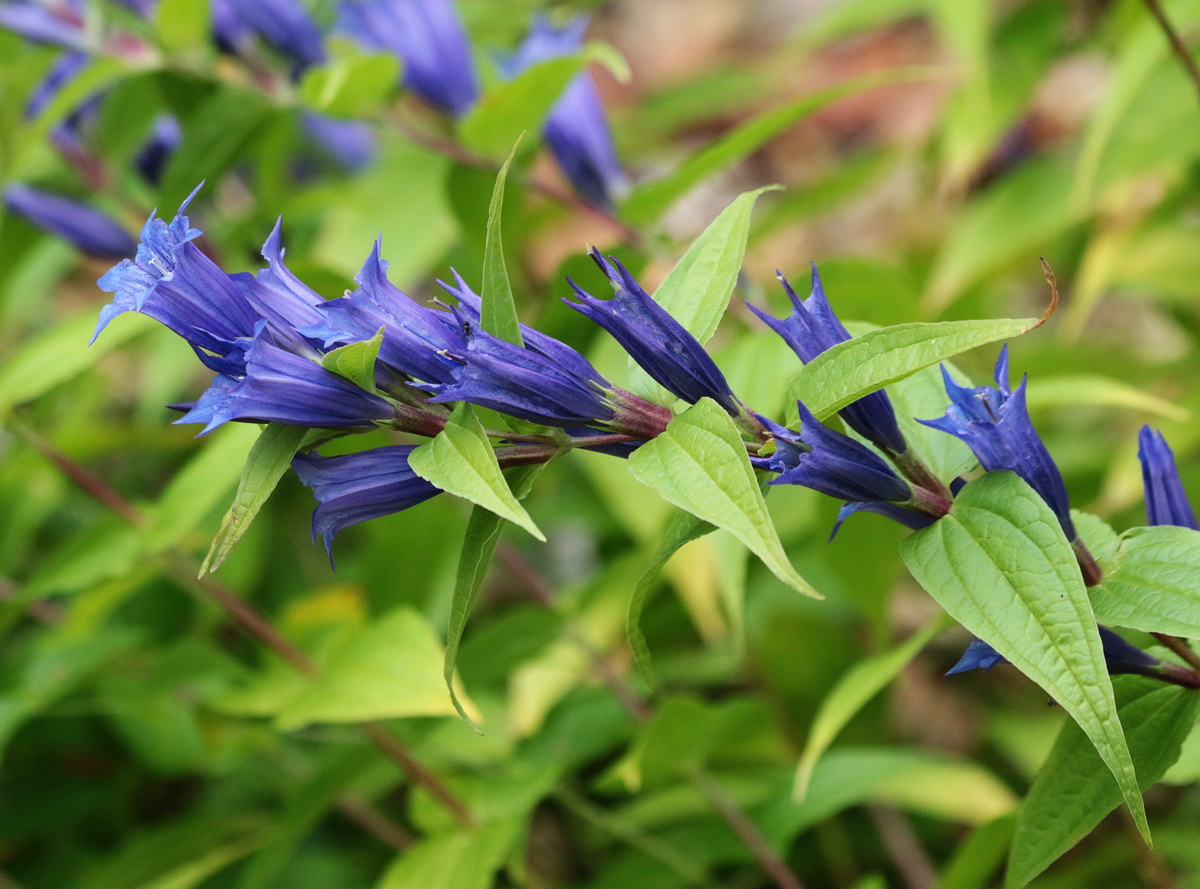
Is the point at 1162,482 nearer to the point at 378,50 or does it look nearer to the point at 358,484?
the point at 358,484

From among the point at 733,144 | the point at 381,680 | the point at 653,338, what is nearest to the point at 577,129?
the point at 733,144

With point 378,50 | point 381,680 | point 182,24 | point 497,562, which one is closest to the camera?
point 381,680

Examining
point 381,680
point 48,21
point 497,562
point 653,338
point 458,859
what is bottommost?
point 497,562

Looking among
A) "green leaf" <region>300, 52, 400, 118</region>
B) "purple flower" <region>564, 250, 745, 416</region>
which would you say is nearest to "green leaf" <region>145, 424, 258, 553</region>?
"green leaf" <region>300, 52, 400, 118</region>

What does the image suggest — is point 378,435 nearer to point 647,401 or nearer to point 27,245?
point 27,245

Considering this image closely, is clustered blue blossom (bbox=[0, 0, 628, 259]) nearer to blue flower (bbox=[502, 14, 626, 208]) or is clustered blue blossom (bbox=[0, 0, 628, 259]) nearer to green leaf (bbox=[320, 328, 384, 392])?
blue flower (bbox=[502, 14, 626, 208])

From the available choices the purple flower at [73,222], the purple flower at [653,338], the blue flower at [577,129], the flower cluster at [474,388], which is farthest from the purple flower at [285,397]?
the purple flower at [73,222]

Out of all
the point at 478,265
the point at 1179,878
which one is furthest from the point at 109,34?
the point at 1179,878

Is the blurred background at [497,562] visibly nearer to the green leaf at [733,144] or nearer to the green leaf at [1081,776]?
the green leaf at [733,144]
